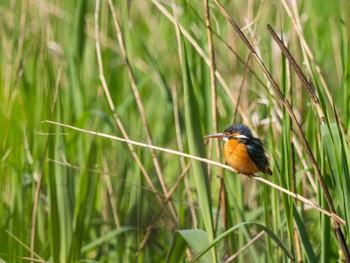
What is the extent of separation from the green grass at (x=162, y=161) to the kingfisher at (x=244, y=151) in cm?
5

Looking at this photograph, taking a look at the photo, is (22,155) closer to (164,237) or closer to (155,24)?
(164,237)

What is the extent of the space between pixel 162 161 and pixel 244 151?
78 centimetres

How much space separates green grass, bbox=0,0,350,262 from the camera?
84.6 inches

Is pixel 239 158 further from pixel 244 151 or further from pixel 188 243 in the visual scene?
pixel 188 243

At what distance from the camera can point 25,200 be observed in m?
2.71

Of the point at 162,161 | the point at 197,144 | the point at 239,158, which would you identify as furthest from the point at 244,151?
the point at 162,161

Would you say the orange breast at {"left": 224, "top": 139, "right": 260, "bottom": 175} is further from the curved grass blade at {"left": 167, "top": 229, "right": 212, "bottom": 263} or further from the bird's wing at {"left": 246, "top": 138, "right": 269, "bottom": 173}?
the curved grass blade at {"left": 167, "top": 229, "right": 212, "bottom": 263}

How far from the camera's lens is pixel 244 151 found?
8.77ft

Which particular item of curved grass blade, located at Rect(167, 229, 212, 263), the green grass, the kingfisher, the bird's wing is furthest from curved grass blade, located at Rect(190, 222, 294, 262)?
the bird's wing

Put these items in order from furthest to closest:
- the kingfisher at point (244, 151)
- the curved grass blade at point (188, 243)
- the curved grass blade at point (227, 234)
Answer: the kingfisher at point (244, 151)
the curved grass blade at point (188, 243)
the curved grass blade at point (227, 234)

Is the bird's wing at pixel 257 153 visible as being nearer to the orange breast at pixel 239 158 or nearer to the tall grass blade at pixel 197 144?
the orange breast at pixel 239 158

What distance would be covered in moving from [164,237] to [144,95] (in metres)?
1.07

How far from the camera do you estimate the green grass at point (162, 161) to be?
7.05 feet

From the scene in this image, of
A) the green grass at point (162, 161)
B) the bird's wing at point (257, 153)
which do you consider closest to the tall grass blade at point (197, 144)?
the green grass at point (162, 161)
